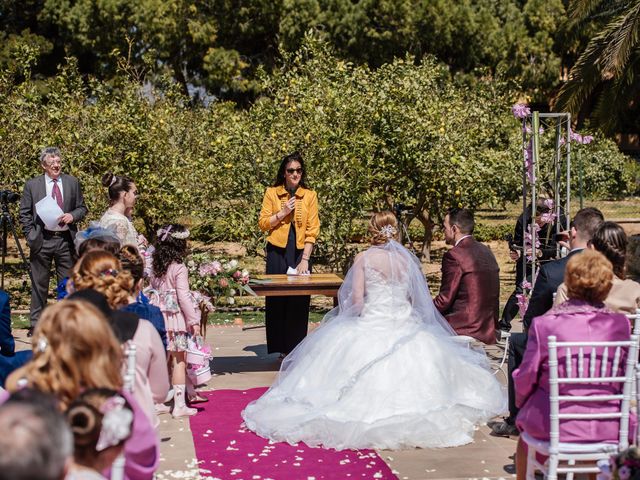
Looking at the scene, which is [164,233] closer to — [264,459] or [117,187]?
[117,187]

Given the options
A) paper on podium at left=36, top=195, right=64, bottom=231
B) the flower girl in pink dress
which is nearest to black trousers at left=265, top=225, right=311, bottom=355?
the flower girl in pink dress

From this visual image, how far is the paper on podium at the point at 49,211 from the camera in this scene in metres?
10.0

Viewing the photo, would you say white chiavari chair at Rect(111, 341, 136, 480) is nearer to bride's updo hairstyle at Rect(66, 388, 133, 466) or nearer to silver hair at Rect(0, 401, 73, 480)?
bride's updo hairstyle at Rect(66, 388, 133, 466)

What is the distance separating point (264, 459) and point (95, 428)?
3163mm

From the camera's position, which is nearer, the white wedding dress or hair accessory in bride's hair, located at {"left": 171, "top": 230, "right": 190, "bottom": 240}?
the white wedding dress

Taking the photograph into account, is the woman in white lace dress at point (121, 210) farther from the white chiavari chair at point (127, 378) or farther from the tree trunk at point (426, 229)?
the tree trunk at point (426, 229)

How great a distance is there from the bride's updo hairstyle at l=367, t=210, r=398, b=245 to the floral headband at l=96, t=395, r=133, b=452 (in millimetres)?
4207

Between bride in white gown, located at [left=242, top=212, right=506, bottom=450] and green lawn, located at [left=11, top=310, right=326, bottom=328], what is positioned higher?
bride in white gown, located at [left=242, top=212, right=506, bottom=450]

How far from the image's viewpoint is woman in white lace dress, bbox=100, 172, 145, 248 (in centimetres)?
768

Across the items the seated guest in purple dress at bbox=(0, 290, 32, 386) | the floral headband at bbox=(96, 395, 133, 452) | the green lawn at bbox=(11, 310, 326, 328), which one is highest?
the floral headband at bbox=(96, 395, 133, 452)

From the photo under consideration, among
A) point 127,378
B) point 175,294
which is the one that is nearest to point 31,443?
point 127,378

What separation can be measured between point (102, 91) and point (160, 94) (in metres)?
2.06

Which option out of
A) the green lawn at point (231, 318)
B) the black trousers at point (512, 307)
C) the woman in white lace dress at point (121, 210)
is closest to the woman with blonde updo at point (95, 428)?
the woman in white lace dress at point (121, 210)

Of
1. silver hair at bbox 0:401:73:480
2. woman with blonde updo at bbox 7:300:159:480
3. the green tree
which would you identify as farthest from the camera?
the green tree
